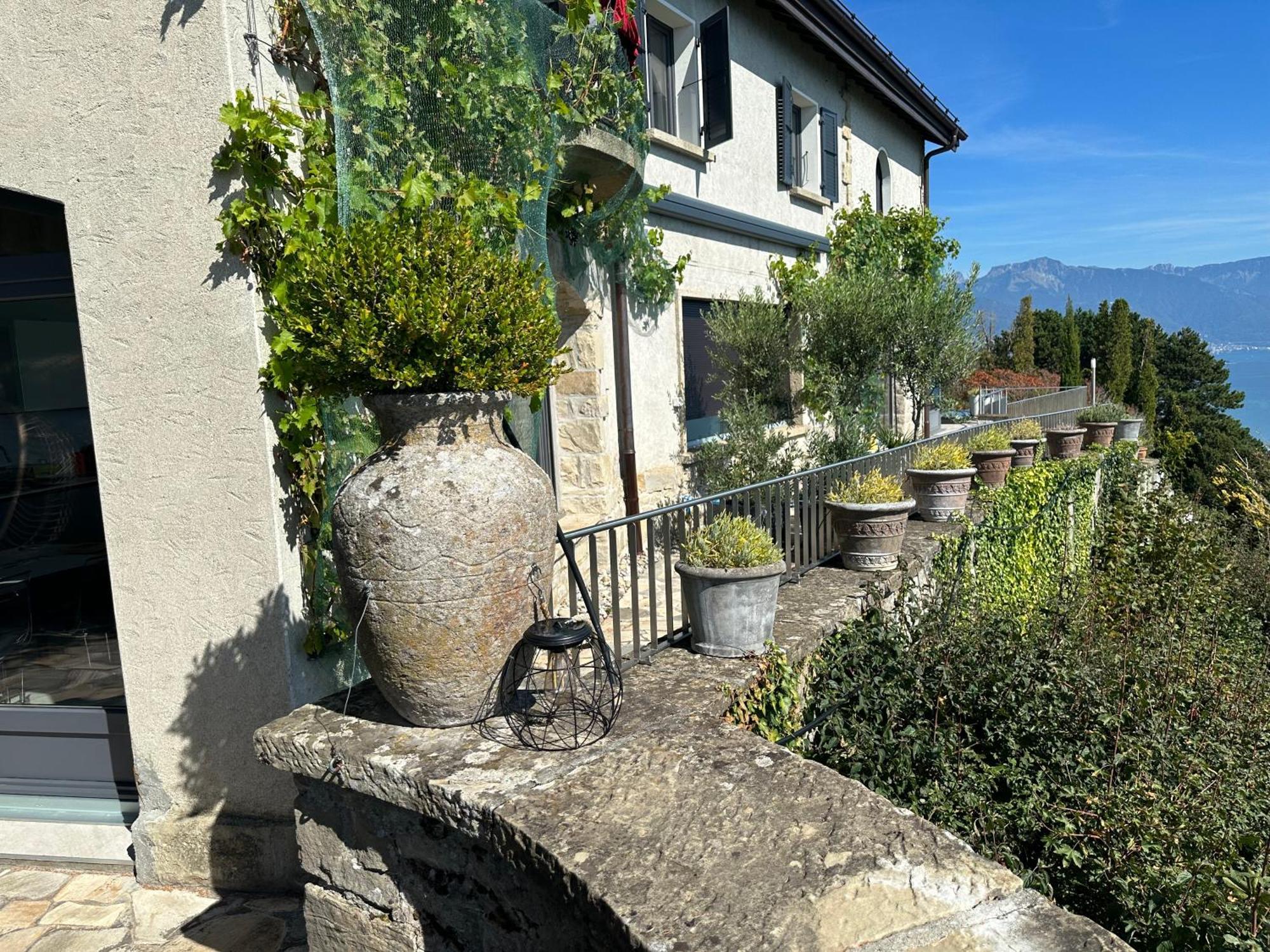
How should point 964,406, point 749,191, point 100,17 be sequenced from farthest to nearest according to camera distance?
point 964,406 < point 749,191 < point 100,17

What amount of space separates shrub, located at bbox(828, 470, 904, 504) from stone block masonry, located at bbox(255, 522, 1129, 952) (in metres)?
2.49

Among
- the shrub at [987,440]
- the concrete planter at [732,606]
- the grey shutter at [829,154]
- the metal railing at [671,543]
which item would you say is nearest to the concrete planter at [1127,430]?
the shrub at [987,440]

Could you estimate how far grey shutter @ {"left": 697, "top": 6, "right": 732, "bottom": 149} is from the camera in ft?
25.0

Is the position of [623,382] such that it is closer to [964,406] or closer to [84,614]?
[84,614]

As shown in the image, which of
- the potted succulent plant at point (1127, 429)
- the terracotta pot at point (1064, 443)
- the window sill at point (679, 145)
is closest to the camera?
the window sill at point (679, 145)

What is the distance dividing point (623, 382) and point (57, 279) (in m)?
4.10

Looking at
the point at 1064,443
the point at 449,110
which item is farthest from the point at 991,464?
the point at 449,110

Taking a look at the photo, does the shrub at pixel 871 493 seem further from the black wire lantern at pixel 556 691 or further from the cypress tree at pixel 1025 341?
the cypress tree at pixel 1025 341

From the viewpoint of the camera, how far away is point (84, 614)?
14.5 ft

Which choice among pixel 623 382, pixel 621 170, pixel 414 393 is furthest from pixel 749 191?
pixel 414 393

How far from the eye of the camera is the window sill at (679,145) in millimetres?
7059

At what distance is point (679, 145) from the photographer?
7.36 meters

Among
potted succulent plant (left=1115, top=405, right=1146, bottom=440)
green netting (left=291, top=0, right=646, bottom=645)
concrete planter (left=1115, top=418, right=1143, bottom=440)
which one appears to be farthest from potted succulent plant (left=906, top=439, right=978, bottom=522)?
concrete planter (left=1115, top=418, right=1143, bottom=440)

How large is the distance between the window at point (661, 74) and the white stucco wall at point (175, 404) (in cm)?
504
